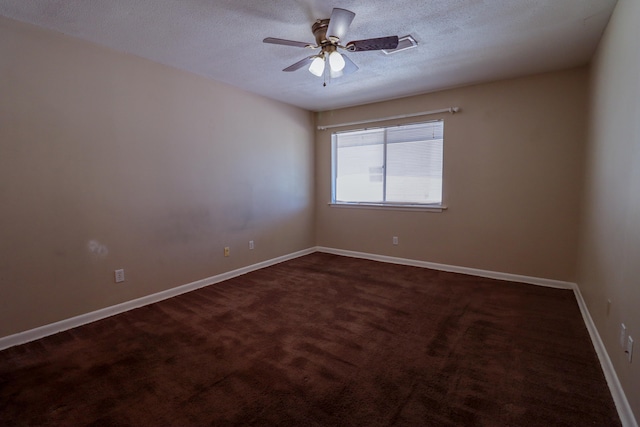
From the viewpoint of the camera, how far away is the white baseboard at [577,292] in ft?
5.19

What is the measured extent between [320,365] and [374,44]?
222 cm

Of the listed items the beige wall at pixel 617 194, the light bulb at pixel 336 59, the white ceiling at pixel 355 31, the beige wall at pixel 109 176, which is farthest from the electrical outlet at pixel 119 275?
the beige wall at pixel 617 194

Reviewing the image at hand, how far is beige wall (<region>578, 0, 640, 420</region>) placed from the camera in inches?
61.7

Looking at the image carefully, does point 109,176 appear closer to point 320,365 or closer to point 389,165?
point 320,365

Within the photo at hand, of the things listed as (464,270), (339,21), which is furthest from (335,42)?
(464,270)

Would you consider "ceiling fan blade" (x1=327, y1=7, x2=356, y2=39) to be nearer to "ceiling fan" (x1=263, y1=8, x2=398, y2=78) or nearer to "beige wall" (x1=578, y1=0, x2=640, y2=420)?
"ceiling fan" (x1=263, y1=8, x2=398, y2=78)

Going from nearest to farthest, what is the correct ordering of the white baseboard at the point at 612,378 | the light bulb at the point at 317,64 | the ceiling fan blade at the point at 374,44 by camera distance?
the white baseboard at the point at 612,378 → the ceiling fan blade at the point at 374,44 → the light bulb at the point at 317,64

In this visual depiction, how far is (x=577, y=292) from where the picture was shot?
10.5 ft

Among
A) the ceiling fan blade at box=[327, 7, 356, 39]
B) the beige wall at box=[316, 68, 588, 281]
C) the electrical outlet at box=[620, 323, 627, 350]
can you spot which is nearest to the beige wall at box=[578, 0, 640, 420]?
the electrical outlet at box=[620, 323, 627, 350]

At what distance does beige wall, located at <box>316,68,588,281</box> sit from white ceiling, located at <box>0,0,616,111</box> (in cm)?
34

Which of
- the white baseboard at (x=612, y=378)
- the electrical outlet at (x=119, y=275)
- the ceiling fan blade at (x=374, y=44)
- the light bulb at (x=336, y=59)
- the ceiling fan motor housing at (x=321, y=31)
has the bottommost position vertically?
the white baseboard at (x=612, y=378)

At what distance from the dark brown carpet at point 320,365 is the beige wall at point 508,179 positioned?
0.68 metres

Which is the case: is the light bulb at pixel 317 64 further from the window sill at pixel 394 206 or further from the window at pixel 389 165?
the window sill at pixel 394 206

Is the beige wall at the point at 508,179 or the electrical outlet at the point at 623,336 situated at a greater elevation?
the beige wall at the point at 508,179
